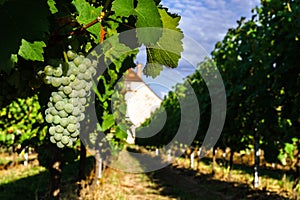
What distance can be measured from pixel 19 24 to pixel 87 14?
0.79ft

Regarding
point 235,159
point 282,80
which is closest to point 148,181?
point 282,80

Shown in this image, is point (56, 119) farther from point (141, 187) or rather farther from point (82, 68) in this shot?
point (141, 187)

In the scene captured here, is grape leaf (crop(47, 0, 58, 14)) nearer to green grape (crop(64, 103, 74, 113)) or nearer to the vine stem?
the vine stem

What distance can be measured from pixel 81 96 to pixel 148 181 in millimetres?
11767

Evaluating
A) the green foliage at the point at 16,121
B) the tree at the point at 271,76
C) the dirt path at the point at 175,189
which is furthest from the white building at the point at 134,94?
the green foliage at the point at 16,121

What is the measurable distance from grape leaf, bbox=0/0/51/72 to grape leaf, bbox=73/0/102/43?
16cm

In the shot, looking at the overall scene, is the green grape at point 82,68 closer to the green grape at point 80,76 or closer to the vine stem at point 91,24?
the green grape at point 80,76

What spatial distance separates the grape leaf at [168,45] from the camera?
4.33ft

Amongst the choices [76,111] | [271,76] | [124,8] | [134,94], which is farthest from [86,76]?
[271,76]

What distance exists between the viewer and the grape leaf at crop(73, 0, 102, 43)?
4.07 feet

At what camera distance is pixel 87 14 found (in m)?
1.25

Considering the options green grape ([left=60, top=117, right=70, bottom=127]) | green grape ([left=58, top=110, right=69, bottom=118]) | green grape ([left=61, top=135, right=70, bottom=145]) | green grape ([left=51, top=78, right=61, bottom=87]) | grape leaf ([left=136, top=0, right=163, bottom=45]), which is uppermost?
grape leaf ([left=136, top=0, right=163, bottom=45])

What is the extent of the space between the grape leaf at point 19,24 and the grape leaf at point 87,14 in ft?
0.52

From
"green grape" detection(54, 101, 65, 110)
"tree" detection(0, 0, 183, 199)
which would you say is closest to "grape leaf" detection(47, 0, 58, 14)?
"tree" detection(0, 0, 183, 199)
